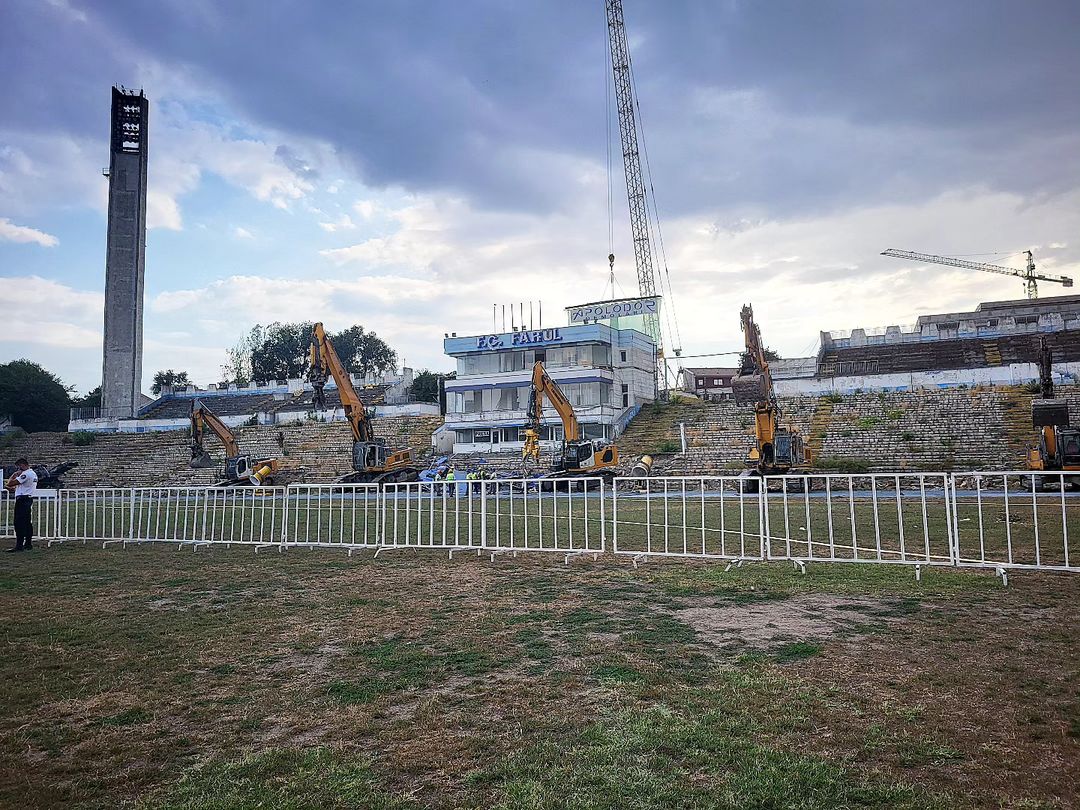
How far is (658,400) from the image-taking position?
55.2m

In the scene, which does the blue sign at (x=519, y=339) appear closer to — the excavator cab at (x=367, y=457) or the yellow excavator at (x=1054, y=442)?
the excavator cab at (x=367, y=457)

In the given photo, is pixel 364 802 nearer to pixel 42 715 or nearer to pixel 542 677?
pixel 542 677

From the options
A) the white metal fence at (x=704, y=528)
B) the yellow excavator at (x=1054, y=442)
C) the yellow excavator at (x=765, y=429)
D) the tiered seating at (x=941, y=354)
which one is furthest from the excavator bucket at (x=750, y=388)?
the tiered seating at (x=941, y=354)

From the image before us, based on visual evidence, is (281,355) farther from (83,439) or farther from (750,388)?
(750,388)

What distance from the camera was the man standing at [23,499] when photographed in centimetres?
1387

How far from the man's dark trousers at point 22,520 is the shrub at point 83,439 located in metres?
45.9

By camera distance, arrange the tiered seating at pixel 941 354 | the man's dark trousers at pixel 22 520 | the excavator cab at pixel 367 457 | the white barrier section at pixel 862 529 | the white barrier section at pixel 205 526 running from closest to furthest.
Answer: the white barrier section at pixel 862 529 → the man's dark trousers at pixel 22 520 → the white barrier section at pixel 205 526 → the excavator cab at pixel 367 457 → the tiered seating at pixel 941 354

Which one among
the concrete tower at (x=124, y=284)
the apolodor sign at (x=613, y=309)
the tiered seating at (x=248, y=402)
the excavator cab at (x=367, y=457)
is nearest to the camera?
the excavator cab at (x=367, y=457)

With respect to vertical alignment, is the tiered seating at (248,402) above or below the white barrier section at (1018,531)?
above

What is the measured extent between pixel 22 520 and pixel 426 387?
5668cm

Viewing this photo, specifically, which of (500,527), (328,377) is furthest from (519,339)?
(500,527)

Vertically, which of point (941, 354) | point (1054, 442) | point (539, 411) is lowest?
point (1054, 442)

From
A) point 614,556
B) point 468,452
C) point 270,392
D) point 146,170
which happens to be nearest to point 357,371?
point 270,392

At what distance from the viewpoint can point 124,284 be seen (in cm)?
6512
